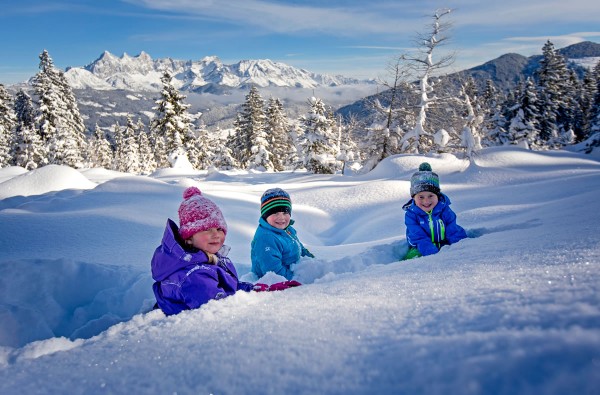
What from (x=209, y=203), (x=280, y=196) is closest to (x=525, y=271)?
(x=209, y=203)

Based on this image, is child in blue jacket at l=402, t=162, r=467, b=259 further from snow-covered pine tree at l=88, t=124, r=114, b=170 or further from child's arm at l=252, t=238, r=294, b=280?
snow-covered pine tree at l=88, t=124, r=114, b=170

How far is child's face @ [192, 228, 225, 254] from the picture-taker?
2.70 metres

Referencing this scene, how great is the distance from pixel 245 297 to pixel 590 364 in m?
1.41

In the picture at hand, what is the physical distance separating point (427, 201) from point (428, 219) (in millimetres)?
247

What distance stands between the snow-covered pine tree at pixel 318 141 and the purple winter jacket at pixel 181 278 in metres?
23.5

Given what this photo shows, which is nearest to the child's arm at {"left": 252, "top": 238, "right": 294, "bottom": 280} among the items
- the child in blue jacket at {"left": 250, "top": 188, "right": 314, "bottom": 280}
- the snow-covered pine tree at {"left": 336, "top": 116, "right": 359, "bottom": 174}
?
the child in blue jacket at {"left": 250, "top": 188, "right": 314, "bottom": 280}

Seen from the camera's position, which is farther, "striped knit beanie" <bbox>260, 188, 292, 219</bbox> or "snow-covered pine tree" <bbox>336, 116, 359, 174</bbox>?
"snow-covered pine tree" <bbox>336, 116, 359, 174</bbox>

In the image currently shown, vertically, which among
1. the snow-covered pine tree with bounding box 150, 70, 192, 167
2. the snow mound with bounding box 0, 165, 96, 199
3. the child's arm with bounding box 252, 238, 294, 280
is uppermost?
the snow-covered pine tree with bounding box 150, 70, 192, 167

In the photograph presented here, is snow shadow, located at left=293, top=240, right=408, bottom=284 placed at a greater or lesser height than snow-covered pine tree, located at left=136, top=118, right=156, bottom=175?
lesser

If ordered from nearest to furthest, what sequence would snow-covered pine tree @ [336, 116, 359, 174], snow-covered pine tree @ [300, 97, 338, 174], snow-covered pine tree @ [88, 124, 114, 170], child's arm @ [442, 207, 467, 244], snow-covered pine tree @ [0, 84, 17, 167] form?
1. child's arm @ [442, 207, 467, 244]
2. snow-covered pine tree @ [336, 116, 359, 174]
3. snow-covered pine tree @ [300, 97, 338, 174]
4. snow-covered pine tree @ [0, 84, 17, 167]
5. snow-covered pine tree @ [88, 124, 114, 170]

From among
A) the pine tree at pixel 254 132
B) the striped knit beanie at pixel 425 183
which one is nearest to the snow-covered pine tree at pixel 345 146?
the pine tree at pixel 254 132

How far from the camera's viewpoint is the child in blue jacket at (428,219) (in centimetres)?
390

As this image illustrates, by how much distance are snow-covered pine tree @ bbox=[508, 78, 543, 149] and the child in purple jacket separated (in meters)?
33.6

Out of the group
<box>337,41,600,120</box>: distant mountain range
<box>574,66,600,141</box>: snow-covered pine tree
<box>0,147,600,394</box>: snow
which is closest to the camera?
<box>0,147,600,394</box>: snow
